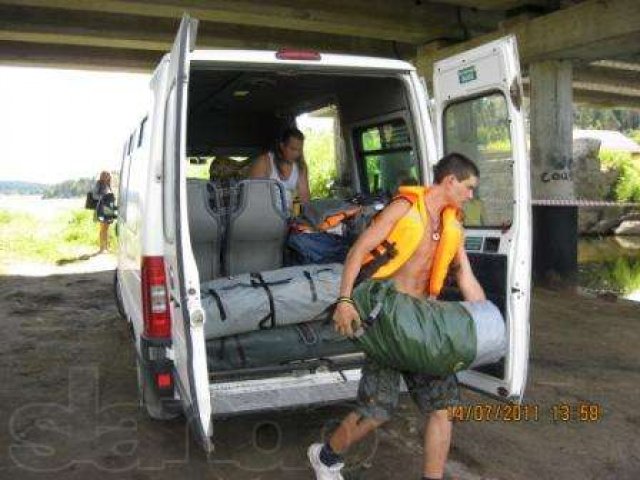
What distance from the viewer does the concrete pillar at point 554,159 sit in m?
10.4

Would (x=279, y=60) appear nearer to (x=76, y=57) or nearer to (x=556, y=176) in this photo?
(x=556, y=176)

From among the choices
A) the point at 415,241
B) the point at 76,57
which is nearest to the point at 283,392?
the point at 415,241

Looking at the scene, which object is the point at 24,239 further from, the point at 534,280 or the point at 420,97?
the point at 420,97

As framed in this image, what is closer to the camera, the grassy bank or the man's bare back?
the man's bare back

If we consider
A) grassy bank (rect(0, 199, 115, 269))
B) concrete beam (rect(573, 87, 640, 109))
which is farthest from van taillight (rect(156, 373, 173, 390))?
concrete beam (rect(573, 87, 640, 109))

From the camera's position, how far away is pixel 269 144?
26.1ft

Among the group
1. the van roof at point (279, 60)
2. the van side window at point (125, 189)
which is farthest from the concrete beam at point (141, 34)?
the van roof at point (279, 60)

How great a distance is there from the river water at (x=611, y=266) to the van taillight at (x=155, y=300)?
9.14 meters

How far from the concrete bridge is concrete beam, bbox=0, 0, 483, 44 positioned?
2 cm

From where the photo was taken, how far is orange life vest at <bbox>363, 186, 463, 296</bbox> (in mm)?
3395

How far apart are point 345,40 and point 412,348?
1056 cm

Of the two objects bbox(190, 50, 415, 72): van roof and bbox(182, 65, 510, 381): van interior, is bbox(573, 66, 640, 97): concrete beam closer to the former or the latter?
bbox(182, 65, 510, 381): van interior
